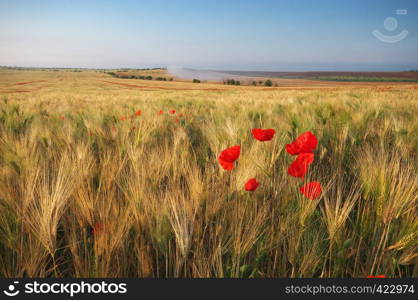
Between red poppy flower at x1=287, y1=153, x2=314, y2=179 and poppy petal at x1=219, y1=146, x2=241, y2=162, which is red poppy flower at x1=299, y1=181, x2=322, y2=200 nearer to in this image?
red poppy flower at x1=287, y1=153, x2=314, y2=179

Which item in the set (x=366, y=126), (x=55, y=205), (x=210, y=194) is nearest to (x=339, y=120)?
(x=366, y=126)

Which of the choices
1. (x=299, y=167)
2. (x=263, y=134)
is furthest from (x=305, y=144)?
(x=263, y=134)

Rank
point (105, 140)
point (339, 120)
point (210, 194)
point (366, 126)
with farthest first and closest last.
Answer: point (339, 120) → point (366, 126) → point (105, 140) → point (210, 194)

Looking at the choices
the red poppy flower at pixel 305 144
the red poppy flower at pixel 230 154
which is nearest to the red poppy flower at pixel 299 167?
the red poppy flower at pixel 305 144

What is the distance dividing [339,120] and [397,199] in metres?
2.13

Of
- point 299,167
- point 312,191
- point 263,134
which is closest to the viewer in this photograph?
point 312,191

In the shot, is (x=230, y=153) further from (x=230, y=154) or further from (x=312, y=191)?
(x=312, y=191)

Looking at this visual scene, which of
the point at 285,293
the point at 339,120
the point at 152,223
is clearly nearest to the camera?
the point at 285,293

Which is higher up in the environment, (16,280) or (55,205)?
(55,205)

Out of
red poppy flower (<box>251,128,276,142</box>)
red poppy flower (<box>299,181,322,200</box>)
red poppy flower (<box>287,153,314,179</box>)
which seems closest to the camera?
red poppy flower (<box>299,181,322,200</box>)

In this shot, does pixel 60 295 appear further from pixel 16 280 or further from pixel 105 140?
pixel 105 140

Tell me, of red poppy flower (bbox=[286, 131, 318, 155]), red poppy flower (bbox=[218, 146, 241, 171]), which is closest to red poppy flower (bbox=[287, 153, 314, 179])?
red poppy flower (bbox=[286, 131, 318, 155])

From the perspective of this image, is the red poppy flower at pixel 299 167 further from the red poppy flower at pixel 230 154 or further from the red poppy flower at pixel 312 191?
the red poppy flower at pixel 230 154

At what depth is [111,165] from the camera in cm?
138
